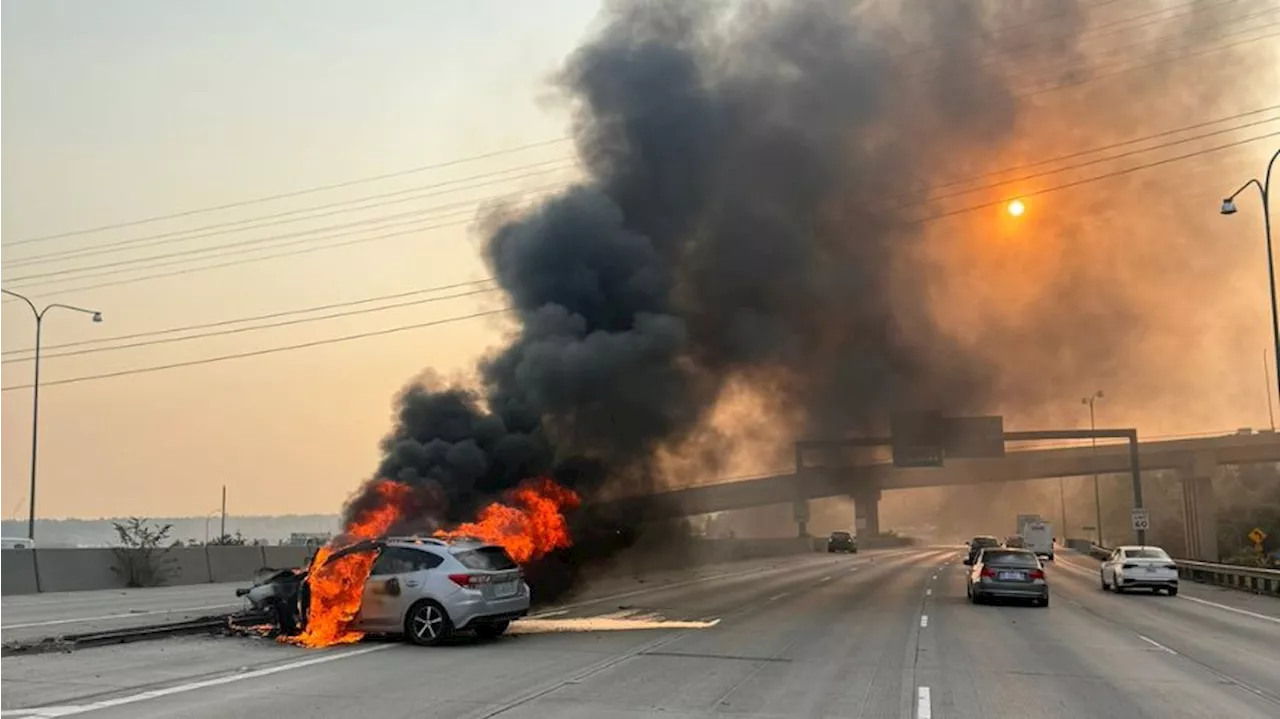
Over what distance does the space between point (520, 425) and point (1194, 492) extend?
5874cm

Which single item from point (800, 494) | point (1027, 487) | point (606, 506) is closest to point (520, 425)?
point (606, 506)

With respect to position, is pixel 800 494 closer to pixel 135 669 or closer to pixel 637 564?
pixel 637 564

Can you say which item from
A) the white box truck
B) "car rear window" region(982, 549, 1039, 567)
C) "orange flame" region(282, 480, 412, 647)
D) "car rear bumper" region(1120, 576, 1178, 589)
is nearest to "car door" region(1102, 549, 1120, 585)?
"car rear bumper" region(1120, 576, 1178, 589)

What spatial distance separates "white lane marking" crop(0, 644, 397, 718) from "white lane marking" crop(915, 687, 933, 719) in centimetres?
673

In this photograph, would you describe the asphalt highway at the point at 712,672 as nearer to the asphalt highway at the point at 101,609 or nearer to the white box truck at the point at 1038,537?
the asphalt highway at the point at 101,609

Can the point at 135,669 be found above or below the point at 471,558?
below

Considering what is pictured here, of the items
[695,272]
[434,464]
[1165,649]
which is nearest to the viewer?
[1165,649]

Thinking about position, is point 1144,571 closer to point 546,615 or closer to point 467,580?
point 546,615

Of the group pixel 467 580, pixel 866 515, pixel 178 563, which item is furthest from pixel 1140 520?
pixel 866 515

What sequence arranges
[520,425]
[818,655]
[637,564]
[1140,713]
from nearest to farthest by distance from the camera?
1. [1140,713]
2. [818,655]
3. [520,425]
4. [637,564]

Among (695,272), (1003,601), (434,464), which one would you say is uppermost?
(695,272)

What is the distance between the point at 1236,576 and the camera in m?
31.4

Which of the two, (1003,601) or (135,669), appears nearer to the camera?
(135,669)

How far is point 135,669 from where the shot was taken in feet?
37.2
